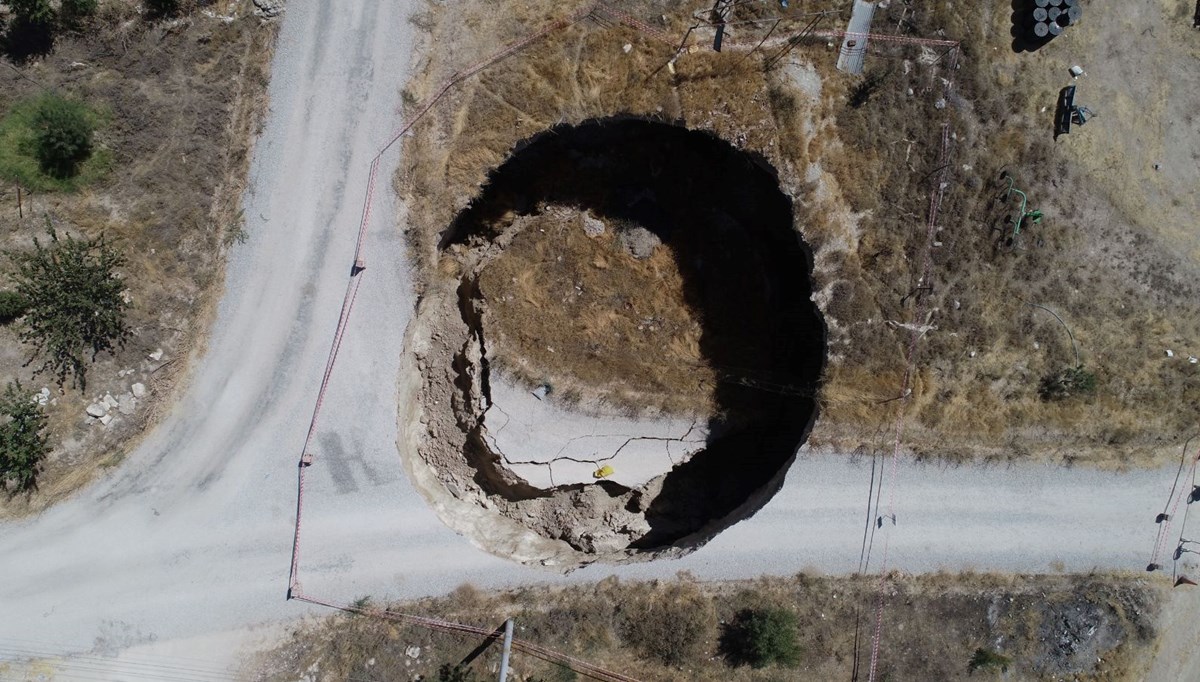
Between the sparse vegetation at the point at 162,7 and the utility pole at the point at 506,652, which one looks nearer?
the utility pole at the point at 506,652

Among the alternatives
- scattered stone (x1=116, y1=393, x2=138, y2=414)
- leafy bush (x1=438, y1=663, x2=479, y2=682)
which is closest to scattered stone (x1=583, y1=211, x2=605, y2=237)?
leafy bush (x1=438, y1=663, x2=479, y2=682)

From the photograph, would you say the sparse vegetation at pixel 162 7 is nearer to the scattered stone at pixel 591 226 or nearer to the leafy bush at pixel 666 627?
A: the scattered stone at pixel 591 226

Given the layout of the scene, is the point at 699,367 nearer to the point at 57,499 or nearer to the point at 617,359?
the point at 617,359

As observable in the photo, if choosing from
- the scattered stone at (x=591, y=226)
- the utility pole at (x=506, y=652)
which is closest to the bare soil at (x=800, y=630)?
the utility pole at (x=506, y=652)

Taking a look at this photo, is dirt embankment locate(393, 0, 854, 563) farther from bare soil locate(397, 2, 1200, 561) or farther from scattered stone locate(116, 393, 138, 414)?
scattered stone locate(116, 393, 138, 414)

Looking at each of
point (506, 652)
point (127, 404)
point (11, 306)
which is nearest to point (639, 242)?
point (506, 652)

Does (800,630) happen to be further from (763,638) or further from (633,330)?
(633,330)

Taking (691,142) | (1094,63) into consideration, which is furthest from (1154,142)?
(691,142)
